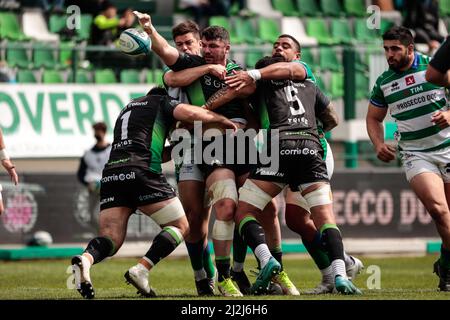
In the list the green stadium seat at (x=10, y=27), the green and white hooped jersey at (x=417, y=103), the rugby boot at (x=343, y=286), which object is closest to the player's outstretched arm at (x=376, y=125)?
the green and white hooped jersey at (x=417, y=103)

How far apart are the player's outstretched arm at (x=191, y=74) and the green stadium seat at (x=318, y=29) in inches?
647

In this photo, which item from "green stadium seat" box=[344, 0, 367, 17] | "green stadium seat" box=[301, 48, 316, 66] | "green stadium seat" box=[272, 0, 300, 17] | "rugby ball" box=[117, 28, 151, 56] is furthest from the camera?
"green stadium seat" box=[344, 0, 367, 17]

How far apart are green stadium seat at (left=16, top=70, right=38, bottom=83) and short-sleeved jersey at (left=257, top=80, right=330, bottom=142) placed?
1085 centimetres

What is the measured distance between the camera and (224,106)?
1173 cm

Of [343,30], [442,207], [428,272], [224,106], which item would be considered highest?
[343,30]

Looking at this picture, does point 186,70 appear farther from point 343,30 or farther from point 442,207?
point 343,30

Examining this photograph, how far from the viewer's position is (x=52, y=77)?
21.9 metres

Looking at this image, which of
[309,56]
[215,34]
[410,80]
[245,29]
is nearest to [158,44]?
[215,34]

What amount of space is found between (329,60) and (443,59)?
11917 mm

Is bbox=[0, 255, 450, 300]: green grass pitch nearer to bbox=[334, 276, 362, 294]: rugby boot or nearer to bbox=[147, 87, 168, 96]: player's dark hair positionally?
bbox=[334, 276, 362, 294]: rugby boot

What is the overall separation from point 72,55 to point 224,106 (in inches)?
414

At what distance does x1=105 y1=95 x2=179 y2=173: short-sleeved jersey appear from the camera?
11.1 meters

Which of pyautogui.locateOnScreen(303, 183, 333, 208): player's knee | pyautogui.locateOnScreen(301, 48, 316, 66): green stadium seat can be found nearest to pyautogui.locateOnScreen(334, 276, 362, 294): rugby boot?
pyautogui.locateOnScreen(303, 183, 333, 208): player's knee

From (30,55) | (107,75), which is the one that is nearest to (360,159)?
(107,75)
